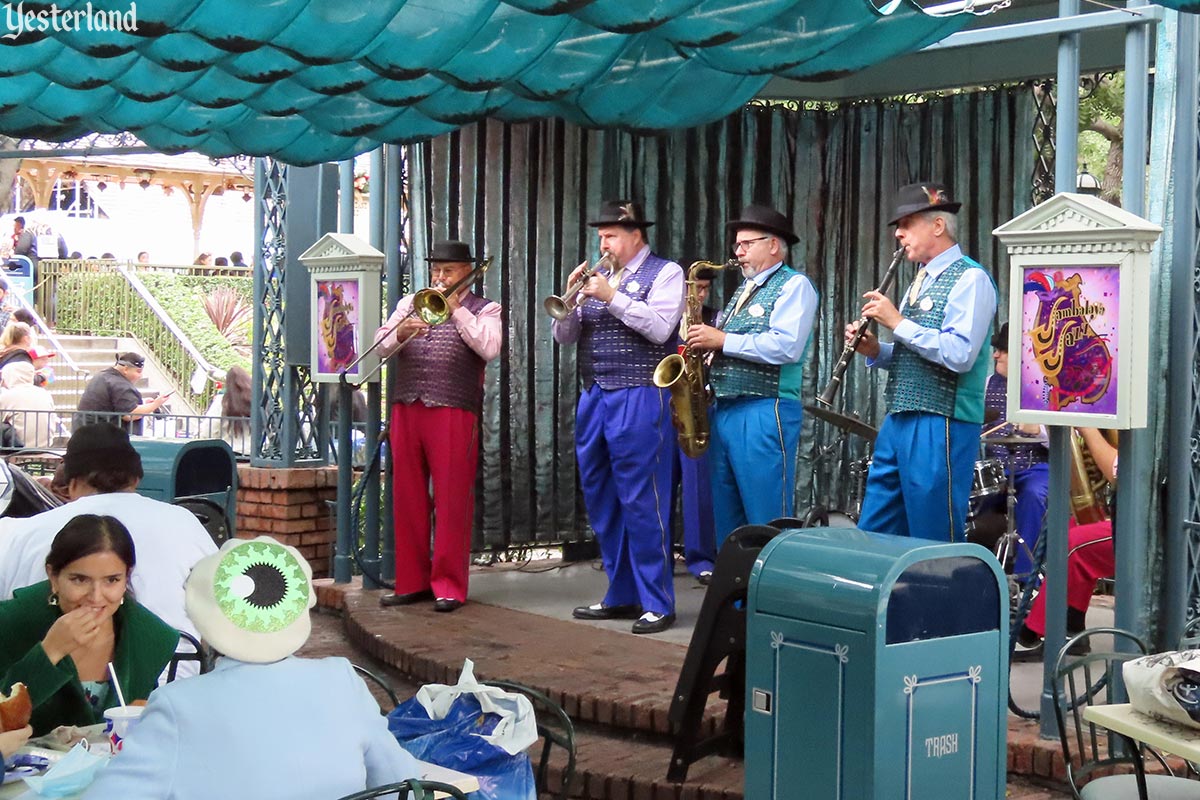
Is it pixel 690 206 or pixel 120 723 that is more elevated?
pixel 690 206

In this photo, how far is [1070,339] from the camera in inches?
186

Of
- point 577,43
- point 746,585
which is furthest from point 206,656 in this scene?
point 577,43

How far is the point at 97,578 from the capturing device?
3.59 m

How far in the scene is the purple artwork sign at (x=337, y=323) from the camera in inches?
291

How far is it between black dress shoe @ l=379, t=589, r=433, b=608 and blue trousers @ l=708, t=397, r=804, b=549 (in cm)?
172


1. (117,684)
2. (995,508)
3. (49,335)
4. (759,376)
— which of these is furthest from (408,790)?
(49,335)

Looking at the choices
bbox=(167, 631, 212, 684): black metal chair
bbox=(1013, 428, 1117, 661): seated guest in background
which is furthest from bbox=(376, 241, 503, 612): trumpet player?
bbox=(167, 631, 212, 684): black metal chair

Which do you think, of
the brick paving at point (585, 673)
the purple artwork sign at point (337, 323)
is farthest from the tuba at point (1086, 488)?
the purple artwork sign at point (337, 323)

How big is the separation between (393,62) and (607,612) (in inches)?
112

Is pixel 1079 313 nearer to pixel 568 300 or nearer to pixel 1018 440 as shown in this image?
pixel 1018 440

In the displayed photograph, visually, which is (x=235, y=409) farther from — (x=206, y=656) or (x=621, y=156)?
(x=206, y=656)

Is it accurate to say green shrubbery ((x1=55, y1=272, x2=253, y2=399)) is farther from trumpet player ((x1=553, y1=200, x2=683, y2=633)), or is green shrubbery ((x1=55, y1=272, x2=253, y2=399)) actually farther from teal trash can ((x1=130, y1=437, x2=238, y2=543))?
trumpet player ((x1=553, y1=200, x2=683, y2=633))

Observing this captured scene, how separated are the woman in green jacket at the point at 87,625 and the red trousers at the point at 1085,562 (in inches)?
142

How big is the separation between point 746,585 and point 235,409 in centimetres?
693
